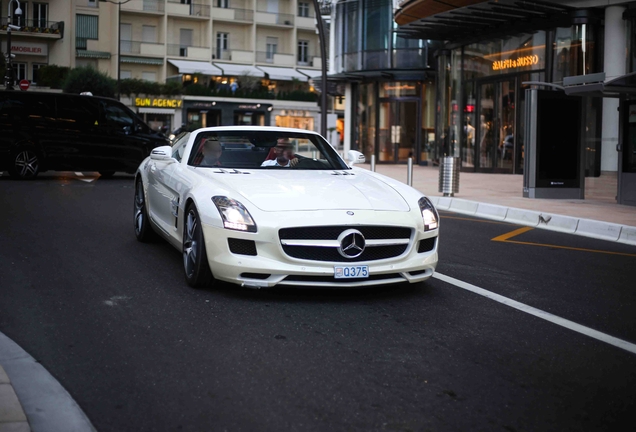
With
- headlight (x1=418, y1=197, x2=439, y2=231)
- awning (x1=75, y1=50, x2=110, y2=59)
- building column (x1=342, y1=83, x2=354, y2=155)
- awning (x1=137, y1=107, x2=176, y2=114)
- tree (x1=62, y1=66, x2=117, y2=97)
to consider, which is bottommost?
headlight (x1=418, y1=197, x2=439, y2=231)

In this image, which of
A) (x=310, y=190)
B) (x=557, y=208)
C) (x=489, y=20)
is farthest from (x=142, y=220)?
(x=489, y=20)

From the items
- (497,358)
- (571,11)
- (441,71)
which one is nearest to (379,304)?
(497,358)

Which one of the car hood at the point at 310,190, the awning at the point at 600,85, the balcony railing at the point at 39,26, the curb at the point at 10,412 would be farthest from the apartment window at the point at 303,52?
the curb at the point at 10,412

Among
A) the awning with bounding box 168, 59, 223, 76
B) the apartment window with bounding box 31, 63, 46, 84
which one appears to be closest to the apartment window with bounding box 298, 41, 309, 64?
the awning with bounding box 168, 59, 223, 76

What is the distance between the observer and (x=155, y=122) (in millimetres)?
63000

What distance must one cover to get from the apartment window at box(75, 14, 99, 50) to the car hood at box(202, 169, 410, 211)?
56.6 meters

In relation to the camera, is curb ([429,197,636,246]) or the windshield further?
curb ([429,197,636,246])

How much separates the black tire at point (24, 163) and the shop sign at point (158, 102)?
41506mm

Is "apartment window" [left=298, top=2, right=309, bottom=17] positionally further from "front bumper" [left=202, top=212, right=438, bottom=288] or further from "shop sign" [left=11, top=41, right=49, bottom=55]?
"front bumper" [left=202, top=212, right=438, bottom=288]

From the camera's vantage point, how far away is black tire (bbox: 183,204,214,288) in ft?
21.5

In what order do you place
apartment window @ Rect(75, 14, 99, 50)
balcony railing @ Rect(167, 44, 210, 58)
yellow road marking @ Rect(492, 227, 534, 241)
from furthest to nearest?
balcony railing @ Rect(167, 44, 210, 58)
apartment window @ Rect(75, 14, 99, 50)
yellow road marking @ Rect(492, 227, 534, 241)

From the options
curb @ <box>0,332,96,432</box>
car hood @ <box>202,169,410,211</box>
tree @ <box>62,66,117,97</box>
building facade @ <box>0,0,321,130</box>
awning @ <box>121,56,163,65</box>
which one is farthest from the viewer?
awning @ <box>121,56,163,65</box>

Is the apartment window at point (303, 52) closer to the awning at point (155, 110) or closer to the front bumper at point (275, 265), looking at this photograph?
the awning at point (155, 110)

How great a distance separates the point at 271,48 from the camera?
68125mm
